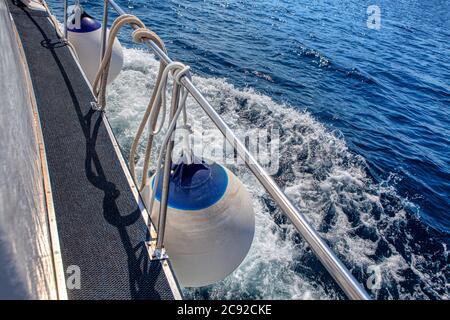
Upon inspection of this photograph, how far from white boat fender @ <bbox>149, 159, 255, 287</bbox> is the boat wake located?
183 centimetres

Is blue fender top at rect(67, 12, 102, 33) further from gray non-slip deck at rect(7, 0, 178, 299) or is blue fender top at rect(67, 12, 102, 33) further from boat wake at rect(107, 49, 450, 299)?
boat wake at rect(107, 49, 450, 299)

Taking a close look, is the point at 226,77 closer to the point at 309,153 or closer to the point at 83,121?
the point at 309,153

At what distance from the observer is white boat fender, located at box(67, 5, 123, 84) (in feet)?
15.8

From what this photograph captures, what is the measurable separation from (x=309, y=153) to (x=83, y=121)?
481 centimetres

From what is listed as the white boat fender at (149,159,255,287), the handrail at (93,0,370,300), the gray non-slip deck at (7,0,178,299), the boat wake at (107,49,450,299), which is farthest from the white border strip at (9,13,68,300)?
the boat wake at (107,49,450,299)

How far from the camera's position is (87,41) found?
4816 millimetres

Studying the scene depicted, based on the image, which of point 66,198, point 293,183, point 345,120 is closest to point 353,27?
point 345,120

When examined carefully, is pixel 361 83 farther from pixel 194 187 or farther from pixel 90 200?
pixel 90 200

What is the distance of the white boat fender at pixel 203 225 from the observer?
2.21 meters

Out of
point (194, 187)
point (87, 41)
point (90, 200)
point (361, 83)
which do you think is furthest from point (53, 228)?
point (361, 83)

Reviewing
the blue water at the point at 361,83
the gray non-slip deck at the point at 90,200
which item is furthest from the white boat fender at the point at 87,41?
the blue water at the point at 361,83

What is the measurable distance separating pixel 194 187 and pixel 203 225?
0.89 feet

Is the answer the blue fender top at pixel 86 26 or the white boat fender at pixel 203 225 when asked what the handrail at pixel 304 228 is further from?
the blue fender top at pixel 86 26
